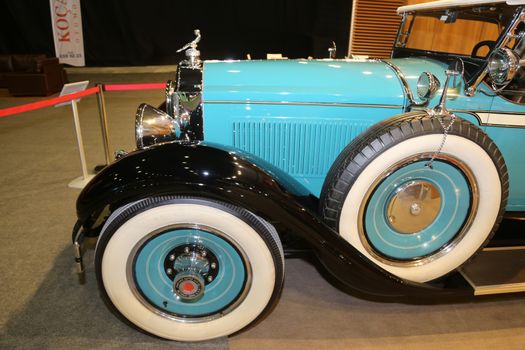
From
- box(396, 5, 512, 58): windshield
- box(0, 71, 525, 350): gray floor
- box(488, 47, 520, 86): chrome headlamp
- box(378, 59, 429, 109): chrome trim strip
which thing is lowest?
box(0, 71, 525, 350): gray floor

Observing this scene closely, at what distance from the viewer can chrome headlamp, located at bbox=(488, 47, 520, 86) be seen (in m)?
1.71

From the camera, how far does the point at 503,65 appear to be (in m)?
1.75

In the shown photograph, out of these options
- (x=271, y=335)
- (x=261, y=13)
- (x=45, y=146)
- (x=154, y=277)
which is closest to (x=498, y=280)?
(x=271, y=335)

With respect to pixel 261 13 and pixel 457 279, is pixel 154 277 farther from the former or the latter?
pixel 261 13

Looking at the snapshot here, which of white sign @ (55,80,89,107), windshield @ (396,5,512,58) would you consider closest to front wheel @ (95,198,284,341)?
windshield @ (396,5,512,58)

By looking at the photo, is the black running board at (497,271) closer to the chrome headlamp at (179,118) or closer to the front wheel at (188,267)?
the front wheel at (188,267)

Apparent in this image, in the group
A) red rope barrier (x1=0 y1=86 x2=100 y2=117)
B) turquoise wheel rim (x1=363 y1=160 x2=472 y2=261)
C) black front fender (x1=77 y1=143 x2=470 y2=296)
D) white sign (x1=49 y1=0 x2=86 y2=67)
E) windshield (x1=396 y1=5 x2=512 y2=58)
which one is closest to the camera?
black front fender (x1=77 y1=143 x2=470 y2=296)

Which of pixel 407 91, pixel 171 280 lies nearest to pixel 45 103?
pixel 171 280

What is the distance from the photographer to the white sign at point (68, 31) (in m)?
9.30

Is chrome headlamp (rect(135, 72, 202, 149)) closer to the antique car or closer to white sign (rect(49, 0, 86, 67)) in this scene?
the antique car

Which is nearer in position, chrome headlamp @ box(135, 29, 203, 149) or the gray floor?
the gray floor

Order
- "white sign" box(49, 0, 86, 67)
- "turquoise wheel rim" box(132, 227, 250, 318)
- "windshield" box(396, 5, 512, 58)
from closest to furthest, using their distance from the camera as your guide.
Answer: "turquoise wheel rim" box(132, 227, 250, 318)
"windshield" box(396, 5, 512, 58)
"white sign" box(49, 0, 86, 67)

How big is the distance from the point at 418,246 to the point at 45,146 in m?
4.58

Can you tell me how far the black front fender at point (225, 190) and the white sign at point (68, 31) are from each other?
9560 mm
